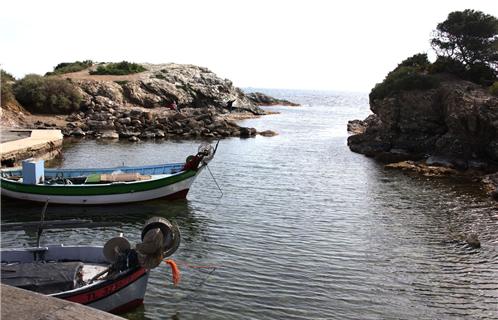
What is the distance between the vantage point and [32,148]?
35.6 meters

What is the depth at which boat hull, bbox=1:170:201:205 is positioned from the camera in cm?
2452

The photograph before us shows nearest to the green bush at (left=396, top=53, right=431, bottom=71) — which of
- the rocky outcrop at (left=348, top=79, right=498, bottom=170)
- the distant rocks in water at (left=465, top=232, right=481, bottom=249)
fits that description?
the rocky outcrop at (left=348, top=79, right=498, bottom=170)

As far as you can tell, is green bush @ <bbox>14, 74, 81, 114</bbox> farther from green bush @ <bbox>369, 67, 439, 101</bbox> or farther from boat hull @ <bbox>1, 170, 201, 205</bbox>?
green bush @ <bbox>369, 67, 439, 101</bbox>

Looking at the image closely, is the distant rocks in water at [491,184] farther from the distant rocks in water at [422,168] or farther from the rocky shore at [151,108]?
the rocky shore at [151,108]

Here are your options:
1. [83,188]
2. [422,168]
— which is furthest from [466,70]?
[83,188]

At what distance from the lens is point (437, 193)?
30.9 m

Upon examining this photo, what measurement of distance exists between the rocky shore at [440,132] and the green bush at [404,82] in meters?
0.75

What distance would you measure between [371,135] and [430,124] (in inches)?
343

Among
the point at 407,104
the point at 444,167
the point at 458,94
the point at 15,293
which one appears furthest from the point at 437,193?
the point at 15,293

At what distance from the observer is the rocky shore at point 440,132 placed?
38.4 m

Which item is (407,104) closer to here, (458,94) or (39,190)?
(458,94)

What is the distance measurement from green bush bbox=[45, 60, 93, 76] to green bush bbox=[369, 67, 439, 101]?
54.1 metres

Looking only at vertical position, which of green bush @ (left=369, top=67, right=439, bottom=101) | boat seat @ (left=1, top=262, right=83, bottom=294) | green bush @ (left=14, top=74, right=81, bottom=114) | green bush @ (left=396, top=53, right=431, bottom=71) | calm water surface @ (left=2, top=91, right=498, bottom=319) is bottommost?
calm water surface @ (left=2, top=91, right=498, bottom=319)

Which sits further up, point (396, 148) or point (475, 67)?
point (475, 67)
